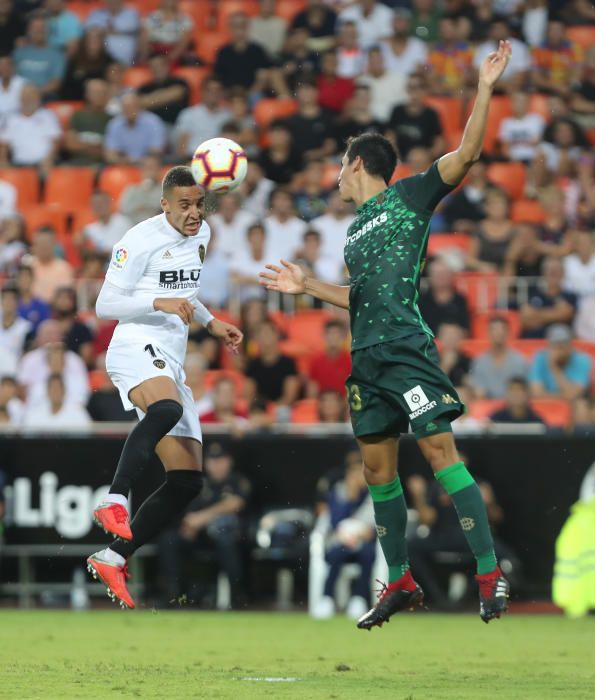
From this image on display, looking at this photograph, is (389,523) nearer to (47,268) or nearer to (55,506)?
(55,506)

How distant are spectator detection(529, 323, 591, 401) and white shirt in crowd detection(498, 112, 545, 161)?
3.96 meters

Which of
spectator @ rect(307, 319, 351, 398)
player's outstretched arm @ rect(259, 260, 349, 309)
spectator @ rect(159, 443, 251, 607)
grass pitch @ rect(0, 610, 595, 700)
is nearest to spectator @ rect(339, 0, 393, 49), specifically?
spectator @ rect(307, 319, 351, 398)

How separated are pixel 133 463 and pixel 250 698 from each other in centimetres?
184

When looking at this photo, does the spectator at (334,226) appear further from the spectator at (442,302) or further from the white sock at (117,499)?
the white sock at (117,499)

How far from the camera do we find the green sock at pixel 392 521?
8.50 m

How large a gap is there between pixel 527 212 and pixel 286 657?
9.65 m

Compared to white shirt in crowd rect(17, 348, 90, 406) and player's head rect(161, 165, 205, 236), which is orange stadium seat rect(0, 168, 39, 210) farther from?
player's head rect(161, 165, 205, 236)

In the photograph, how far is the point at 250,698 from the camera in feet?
23.1

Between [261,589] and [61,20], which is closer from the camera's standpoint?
[261,589]

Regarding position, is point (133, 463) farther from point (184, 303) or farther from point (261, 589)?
point (261, 589)

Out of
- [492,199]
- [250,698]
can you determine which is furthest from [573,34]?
[250,698]

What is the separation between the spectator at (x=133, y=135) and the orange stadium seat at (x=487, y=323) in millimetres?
4570

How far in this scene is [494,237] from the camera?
1689 cm

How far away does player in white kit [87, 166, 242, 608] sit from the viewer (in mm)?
8477
